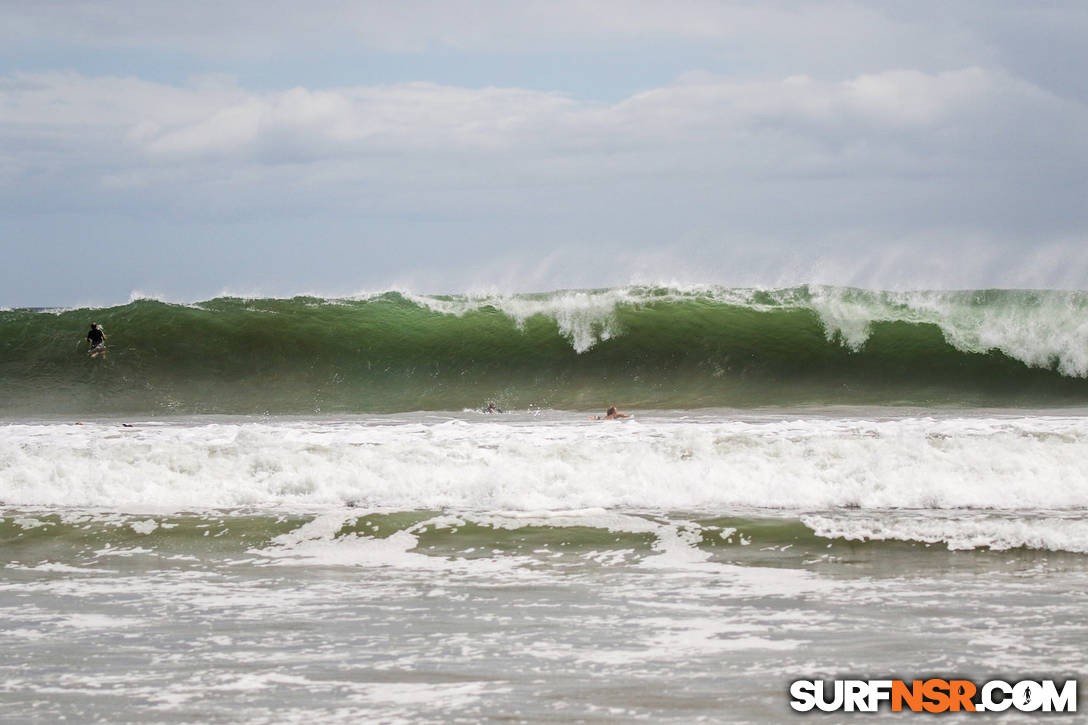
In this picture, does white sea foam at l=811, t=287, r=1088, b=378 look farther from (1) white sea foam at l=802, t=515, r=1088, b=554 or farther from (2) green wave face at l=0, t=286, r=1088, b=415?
(1) white sea foam at l=802, t=515, r=1088, b=554

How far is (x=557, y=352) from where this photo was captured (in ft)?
67.9

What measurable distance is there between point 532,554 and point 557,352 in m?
13.9

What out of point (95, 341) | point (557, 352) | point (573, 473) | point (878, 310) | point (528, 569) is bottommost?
point (528, 569)

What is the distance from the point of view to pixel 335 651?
182 inches

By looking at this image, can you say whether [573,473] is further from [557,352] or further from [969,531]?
[557,352]

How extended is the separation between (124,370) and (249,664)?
16.8 meters

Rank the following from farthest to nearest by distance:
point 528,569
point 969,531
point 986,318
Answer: point 986,318
point 969,531
point 528,569

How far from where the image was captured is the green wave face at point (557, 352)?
732 inches

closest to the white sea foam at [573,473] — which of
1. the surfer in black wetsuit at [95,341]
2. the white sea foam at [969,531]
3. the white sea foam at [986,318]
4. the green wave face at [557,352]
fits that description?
the white sea foam at [969,531]

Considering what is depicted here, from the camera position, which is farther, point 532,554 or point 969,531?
point 969,531

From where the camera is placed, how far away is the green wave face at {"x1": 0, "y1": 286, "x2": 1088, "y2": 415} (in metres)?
18.6

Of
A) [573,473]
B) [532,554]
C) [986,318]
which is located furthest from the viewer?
[986,318]

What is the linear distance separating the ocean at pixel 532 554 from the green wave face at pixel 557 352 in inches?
11.8

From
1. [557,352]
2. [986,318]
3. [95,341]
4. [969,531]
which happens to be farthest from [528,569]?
[986,318]
